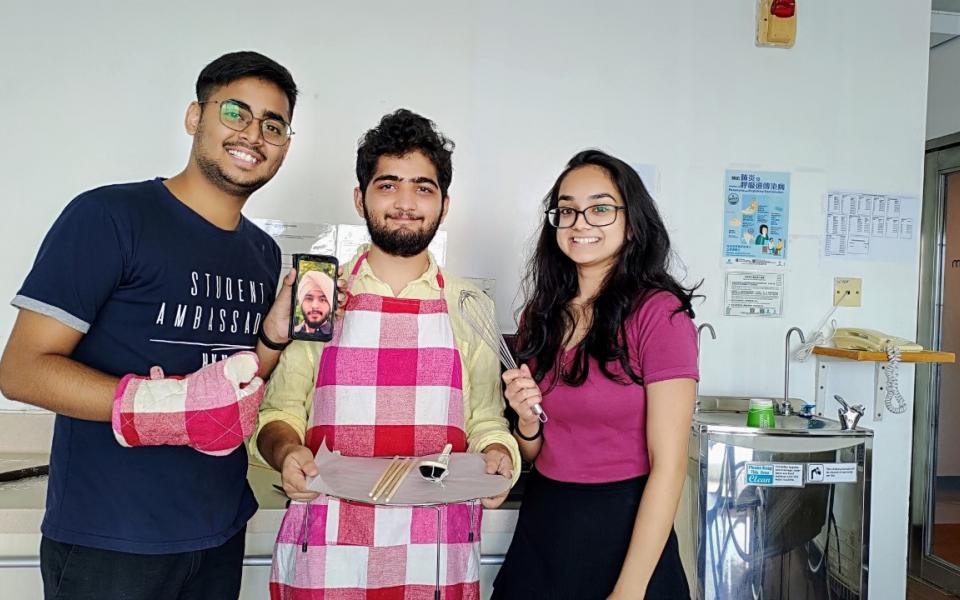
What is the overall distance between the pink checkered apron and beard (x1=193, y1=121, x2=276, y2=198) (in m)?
0.29

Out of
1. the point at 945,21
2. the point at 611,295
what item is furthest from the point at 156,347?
the point at 945,21

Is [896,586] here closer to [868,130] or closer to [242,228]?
[868,130]

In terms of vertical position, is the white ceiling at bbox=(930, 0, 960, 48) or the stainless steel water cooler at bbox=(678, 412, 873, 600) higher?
the white ceiling at bbox=(930, 0, 960, 48)

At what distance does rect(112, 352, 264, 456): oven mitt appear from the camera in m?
0.96

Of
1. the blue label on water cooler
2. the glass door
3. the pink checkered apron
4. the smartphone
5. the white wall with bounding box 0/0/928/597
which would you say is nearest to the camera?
the smartphone

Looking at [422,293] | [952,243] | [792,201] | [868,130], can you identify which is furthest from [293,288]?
[952,243]

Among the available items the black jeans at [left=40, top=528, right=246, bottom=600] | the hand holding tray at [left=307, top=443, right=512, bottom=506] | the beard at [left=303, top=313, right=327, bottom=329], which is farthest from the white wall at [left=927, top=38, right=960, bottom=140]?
the black jeans at [left=40, top=528, right=246, bottom=600]

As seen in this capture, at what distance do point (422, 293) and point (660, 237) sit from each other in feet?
1.51

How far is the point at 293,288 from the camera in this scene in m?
1.16

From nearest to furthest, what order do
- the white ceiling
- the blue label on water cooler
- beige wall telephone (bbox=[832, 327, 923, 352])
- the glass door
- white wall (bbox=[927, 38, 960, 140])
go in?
1. the blue label on water cooler
2. beige wall telephone (bbox=[832, 327, 923, 352])
3. the white ceiling
4. white wall (bbox=[927, 38, 960, 140])
5. the glass door

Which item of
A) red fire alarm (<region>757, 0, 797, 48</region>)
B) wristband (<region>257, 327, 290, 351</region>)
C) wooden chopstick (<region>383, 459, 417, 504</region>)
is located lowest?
wooden chopstick (<region>383, 459, 417, 504</region>)

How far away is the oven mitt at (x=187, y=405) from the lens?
0.96 m

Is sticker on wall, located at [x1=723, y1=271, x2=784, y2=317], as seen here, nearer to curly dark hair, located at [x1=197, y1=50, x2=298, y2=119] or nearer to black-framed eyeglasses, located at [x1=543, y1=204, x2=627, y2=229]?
black-framed eyeglasses, located at [x1=543, y1=204, x2=627, y2=229]

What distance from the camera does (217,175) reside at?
1147 millimetres
